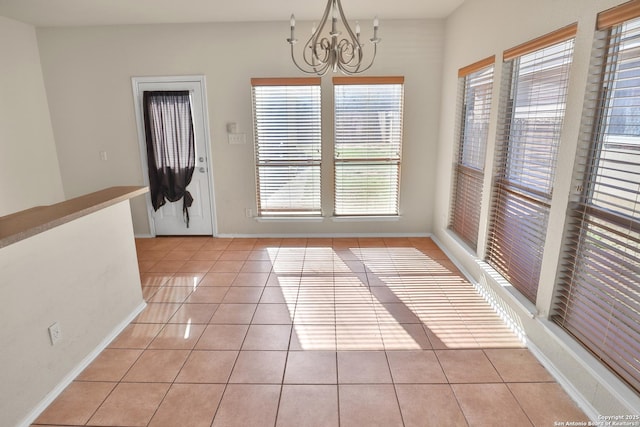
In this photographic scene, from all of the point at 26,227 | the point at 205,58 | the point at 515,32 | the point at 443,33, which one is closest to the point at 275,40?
the point at 205,58

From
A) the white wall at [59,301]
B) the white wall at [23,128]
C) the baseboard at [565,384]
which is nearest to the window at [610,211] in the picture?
the baseboard at [565,384]

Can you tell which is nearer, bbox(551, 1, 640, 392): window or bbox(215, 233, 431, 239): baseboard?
bbox(551, 1, 640, 392): window

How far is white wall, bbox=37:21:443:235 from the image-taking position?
4.19 m

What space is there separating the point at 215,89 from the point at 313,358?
3.36 metres

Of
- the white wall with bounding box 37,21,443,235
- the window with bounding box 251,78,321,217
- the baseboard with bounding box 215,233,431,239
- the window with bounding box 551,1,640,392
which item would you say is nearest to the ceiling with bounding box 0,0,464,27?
the white wall with bounding box 37,21,443,235

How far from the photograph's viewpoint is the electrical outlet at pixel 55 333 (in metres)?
2.01

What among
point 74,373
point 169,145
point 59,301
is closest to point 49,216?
point 59,301

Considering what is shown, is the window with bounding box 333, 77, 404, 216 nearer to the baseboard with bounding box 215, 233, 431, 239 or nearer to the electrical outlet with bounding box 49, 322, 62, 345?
the baseboard with bounding box 215, 233, 431, 239

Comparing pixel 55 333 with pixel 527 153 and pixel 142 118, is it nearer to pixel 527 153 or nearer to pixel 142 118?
pixel 142 118

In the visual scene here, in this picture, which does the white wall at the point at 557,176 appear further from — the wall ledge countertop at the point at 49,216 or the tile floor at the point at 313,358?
the wall ledge countertop at the point at 49,216

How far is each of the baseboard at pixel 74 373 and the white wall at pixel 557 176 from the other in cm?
284

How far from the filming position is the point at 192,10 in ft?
12.0

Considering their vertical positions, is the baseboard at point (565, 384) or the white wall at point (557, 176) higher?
the white wall at point (557, 176)

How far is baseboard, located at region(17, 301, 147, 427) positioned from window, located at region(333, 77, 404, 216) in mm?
2731
